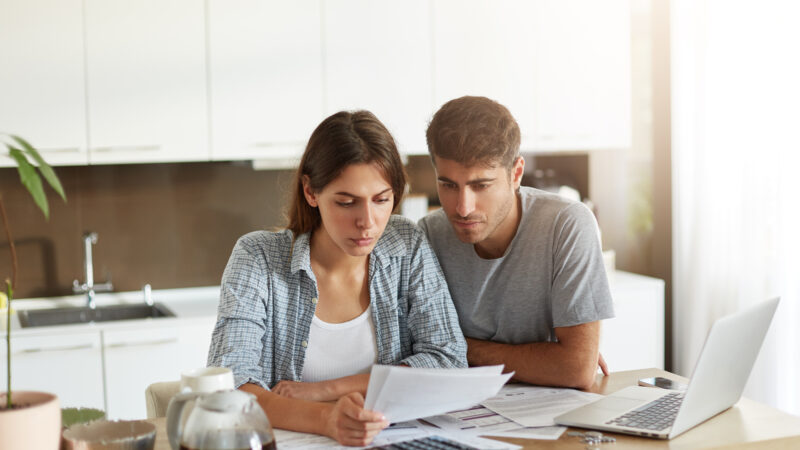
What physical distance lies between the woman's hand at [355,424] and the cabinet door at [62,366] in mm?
1712

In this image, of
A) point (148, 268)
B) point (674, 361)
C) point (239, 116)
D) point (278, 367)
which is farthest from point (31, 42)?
point (674, 361)

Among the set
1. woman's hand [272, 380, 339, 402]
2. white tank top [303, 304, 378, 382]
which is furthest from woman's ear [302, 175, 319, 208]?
woman's hand [272, 380, 339, 402]

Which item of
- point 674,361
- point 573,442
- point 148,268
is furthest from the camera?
point 674,361

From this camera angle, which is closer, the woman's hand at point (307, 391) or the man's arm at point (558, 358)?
the woman's hand at point (307, 391)

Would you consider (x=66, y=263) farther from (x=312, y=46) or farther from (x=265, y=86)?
(x=312, y=46)

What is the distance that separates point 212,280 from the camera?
12.1ft

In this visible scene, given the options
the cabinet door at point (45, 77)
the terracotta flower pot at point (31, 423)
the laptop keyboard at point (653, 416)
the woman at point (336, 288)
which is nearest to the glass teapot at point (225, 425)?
the terracotta flower pot at point (31, 423)

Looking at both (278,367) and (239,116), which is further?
(239,116)

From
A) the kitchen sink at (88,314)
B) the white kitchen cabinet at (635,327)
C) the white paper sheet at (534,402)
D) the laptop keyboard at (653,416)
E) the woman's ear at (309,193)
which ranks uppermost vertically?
the woman's ear at (309,193)

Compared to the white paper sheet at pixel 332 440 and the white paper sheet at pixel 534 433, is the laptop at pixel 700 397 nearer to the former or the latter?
the white paper sheet at pixel 534 433

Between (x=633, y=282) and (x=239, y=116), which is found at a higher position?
(x=239, y=116)

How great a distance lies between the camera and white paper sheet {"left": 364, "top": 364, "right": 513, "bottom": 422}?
1419mm

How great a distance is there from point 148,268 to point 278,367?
1.91 metres

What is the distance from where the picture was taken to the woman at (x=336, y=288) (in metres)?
1.75
